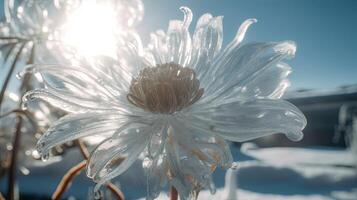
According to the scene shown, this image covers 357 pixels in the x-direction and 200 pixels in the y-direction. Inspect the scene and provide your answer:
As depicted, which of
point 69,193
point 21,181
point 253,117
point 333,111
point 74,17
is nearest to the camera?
point 253,117

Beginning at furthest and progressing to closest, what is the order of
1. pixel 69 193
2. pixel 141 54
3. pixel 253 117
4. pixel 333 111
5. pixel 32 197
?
1. pixel 333 111
2. pixel 32 197
3. pixel 69 193
4. pixel 141 54
5. pixel 253 117

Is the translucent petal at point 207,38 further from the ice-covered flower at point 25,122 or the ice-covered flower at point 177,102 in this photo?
the ice-covered flower at point 25,122

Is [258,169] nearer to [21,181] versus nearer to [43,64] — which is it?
[21,181]

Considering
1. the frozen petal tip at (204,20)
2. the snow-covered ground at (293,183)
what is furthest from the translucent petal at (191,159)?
the snow-covered ground at (293,183)

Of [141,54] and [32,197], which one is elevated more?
[141,54]

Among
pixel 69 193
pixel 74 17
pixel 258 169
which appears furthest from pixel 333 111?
pixel 74 17

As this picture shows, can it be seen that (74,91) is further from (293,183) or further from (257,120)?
(293,183)
